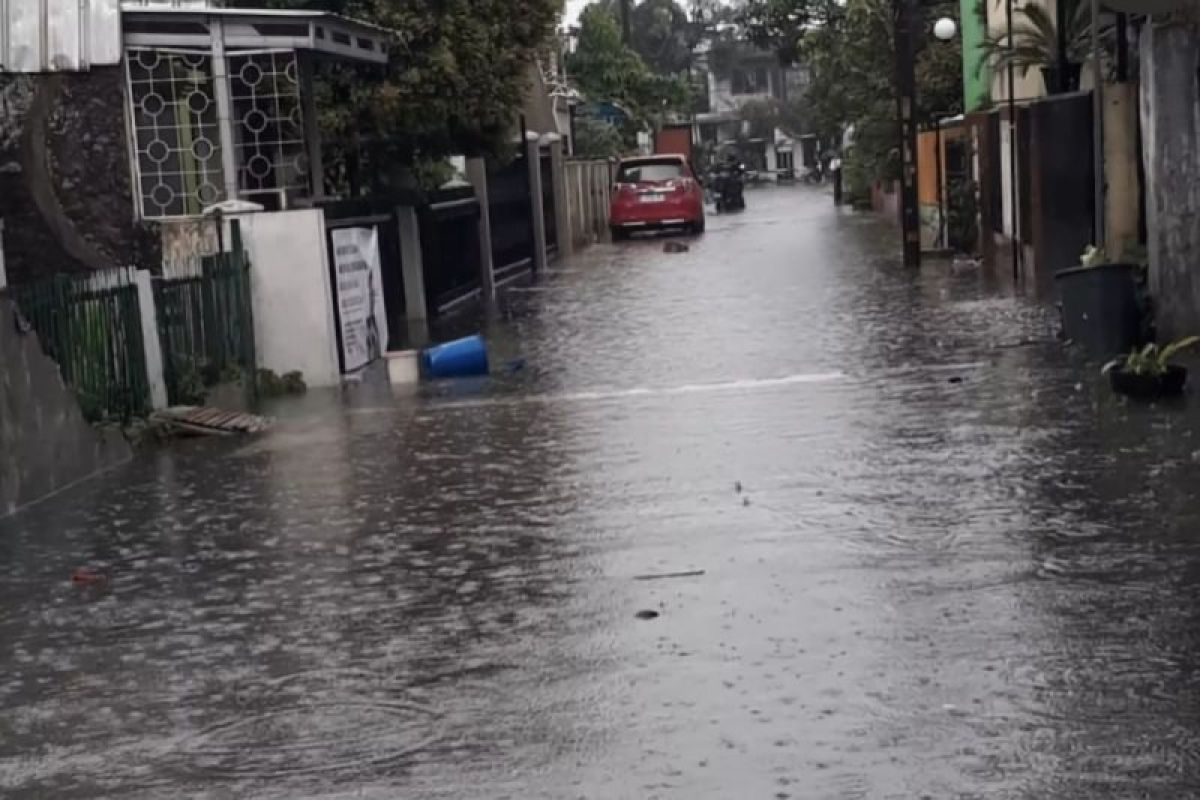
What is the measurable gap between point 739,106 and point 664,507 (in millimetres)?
107333

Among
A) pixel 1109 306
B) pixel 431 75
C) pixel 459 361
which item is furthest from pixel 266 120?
pixel 1109 306

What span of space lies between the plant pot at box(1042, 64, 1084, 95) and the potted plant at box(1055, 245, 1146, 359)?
22.2ft

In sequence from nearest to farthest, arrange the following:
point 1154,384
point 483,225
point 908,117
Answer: point 1154,384 < point 908,117 < point 483,225

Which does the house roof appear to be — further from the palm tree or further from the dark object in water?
the palm tree

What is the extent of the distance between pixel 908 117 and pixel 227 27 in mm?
11400

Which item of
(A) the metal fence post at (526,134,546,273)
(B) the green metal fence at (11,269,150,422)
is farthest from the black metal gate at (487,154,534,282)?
(B) the green metal fence at (11,269,150,422)

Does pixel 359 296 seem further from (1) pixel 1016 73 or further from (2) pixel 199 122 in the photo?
(1) pixel 1016 73

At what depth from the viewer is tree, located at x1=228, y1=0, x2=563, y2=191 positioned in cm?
1894

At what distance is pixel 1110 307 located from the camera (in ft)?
44.4

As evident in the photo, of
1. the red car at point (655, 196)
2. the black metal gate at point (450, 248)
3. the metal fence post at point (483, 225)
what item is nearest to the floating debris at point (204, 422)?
the black metal gate at point (450, 248)

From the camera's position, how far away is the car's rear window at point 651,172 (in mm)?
38312

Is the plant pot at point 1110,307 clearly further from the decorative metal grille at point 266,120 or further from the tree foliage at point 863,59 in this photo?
the tree foliage at point 863,59

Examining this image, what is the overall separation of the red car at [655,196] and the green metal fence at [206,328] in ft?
76.6

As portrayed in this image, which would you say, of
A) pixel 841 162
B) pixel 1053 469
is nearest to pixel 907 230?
pixel 1053 469
